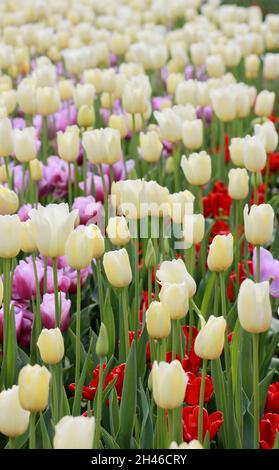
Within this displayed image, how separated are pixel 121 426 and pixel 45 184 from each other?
1.64 meters

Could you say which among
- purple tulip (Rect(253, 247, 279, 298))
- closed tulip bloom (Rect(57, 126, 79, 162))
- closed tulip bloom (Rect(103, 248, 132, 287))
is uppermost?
closed tulip bloom (Rect(103, 248, 132, 287))

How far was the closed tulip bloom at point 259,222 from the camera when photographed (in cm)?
179

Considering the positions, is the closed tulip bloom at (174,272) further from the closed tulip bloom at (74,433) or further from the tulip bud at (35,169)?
the tulip bud at (35,169)

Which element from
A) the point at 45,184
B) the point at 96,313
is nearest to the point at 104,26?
the point at 45,184

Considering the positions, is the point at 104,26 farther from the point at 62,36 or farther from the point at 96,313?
the point at 96,313

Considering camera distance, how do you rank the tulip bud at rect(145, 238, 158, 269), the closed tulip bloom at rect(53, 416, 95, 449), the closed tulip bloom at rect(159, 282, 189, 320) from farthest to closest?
the tulip bud at rect(145, 238, 158, 269), the closed tulip bloom at rect(159, 282, 189, 320), the closed tulip bloom at rect(53, 416, 95, 449)

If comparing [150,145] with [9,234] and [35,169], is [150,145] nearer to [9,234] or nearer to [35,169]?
[35,169]

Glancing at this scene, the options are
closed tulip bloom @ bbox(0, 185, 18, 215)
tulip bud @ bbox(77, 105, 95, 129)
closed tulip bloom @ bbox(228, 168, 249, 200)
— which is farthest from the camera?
tulip bud @ bbox(77, 105, 95, 129)

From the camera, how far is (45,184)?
3.22m

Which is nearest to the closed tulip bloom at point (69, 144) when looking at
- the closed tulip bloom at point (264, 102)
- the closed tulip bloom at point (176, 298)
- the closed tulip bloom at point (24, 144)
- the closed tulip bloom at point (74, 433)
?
the closed tulip bloom at point (24, 144)

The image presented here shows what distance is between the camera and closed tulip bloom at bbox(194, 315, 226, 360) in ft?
4.89

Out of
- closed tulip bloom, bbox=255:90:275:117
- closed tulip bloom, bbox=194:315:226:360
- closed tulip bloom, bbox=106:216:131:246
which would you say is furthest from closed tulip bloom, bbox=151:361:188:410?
closed tulip bloom, bbox=255:90:275:117

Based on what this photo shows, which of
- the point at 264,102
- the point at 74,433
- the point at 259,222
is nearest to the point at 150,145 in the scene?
the point at 264,102

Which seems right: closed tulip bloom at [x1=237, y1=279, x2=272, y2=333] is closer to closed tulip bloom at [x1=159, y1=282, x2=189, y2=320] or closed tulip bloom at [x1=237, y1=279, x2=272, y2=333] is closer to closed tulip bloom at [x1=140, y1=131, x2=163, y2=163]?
closed tulip bloom at [x1=159, y1=282, x2=189, y2=320]
